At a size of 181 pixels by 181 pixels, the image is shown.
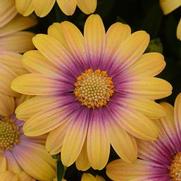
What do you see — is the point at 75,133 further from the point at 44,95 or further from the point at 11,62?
the point at 11,62

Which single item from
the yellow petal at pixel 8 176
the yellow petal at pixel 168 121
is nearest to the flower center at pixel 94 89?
the yellow petal at pixel 168 121

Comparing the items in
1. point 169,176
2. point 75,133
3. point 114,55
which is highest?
point 114,55

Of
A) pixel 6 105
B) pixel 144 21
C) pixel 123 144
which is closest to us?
pixel 123 144

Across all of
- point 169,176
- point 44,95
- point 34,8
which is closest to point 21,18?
point 34,8

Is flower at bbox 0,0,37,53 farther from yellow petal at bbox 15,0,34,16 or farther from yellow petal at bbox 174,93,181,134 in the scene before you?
yellow petal at bbox 174,93,181,134

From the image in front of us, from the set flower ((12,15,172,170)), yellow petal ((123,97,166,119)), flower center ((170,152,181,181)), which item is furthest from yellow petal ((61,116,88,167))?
flower center ((170,152,181,181))

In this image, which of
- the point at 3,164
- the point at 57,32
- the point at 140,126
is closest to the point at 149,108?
the point at 140,126

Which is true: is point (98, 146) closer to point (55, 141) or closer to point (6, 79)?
point (55, 141)
